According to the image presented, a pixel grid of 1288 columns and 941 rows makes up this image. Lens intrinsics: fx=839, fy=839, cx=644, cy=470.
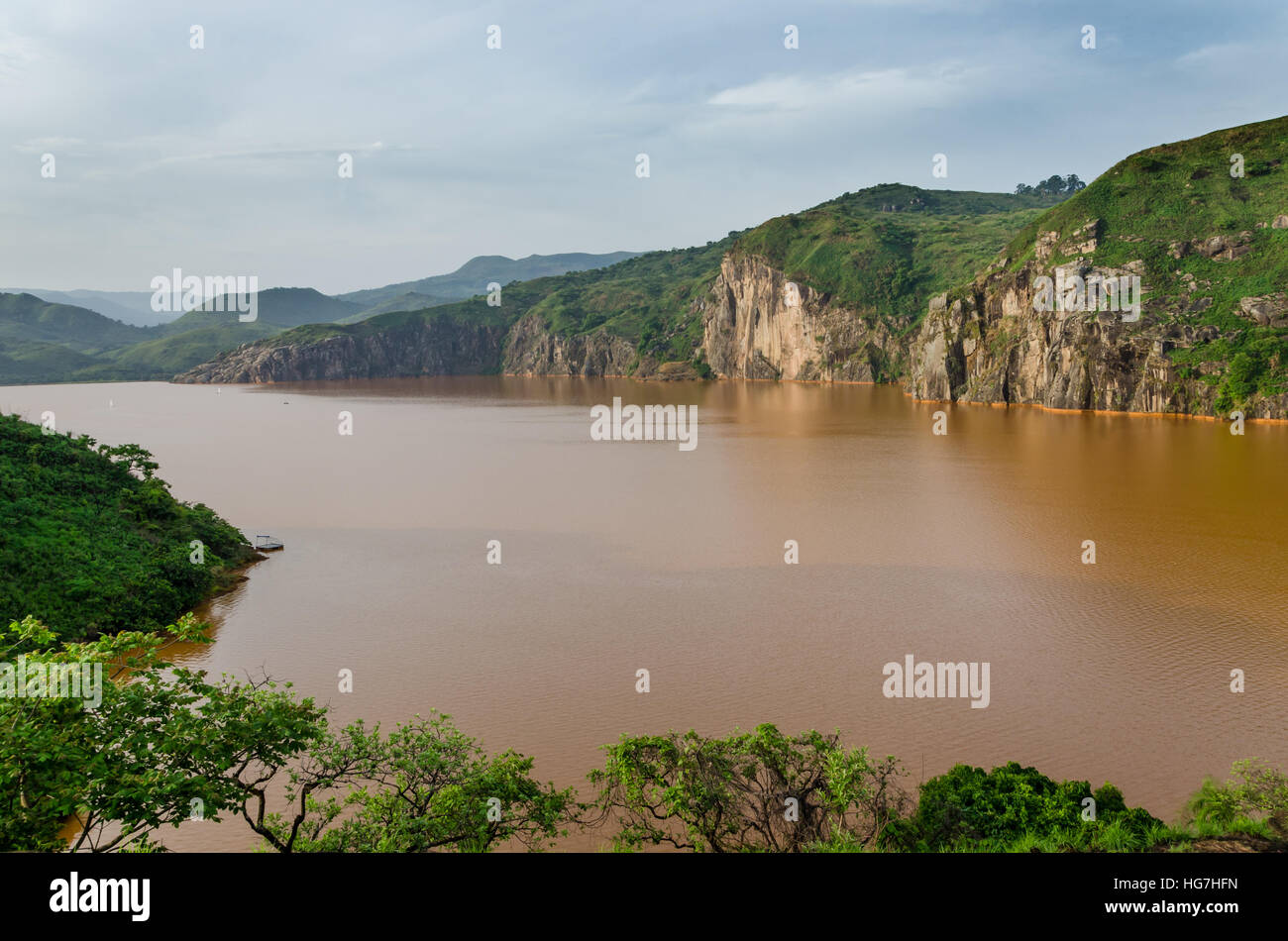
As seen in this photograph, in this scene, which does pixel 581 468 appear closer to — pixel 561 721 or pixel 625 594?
pixel 625 594

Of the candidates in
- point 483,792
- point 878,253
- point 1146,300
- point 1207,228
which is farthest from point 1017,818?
point 878,253

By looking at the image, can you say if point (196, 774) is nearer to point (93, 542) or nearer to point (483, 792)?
point (483, 792)

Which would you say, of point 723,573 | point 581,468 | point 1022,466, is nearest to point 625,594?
point 723,573

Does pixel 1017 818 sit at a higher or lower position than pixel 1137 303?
lower

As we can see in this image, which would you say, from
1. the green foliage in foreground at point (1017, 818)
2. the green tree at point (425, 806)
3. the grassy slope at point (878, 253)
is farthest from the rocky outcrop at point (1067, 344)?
the green tree at point (425, 806)

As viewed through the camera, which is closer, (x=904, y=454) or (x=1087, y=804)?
(x=1087, y=804)
